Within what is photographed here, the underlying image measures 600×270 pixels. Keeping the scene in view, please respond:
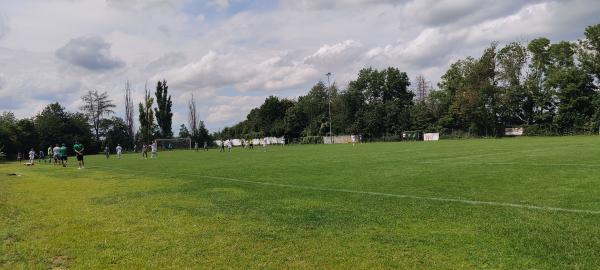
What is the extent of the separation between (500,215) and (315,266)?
15.3 ft

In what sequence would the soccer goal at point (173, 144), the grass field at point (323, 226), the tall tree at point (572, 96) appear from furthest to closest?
the soccer goal at point (173, 144) → the tall tree at point (572, 96) → the grass field at point (323, 226)

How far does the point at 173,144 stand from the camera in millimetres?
96875

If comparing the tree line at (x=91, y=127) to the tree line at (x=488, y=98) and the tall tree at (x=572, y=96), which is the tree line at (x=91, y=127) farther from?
the tall tree at (x=572, y=96)

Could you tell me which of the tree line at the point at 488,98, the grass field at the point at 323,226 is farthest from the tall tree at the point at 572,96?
the grass field at the point at 323,226

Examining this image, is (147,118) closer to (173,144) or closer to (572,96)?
(173,144)

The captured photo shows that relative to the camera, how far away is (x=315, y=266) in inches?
249

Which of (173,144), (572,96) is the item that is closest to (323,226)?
(572,96)

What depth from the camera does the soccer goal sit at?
3740 inches

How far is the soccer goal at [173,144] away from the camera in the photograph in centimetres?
9501

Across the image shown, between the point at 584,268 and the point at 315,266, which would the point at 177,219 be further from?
the point at 584,268

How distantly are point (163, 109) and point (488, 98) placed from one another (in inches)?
2629

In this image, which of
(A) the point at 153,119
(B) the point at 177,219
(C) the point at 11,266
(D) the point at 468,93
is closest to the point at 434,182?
(B) the point at 177,219

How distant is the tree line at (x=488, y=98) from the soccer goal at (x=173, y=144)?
29367mm

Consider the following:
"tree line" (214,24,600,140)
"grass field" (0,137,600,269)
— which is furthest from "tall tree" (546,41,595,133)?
"grass field" (0,137,600,269)
